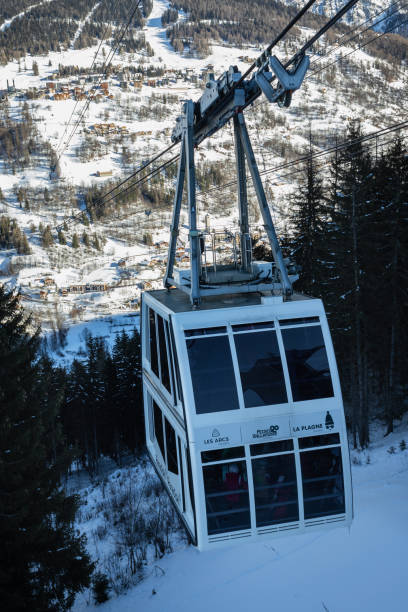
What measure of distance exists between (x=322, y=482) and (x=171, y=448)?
262 centimetres

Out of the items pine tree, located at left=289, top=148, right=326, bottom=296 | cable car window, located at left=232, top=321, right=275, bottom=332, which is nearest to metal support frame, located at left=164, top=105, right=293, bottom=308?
cable car window, located at left=232, top=321, right=275, bottom=332

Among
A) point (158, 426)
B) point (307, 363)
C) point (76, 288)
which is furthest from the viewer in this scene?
point (76, 288)

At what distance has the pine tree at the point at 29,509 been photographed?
11016 mm

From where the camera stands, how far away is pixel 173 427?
727cm

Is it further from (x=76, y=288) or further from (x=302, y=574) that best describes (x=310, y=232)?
(x=76, y=288)

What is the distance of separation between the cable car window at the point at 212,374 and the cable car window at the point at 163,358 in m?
1.18

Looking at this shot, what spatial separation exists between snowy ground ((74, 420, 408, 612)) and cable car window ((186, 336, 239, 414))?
238 inches

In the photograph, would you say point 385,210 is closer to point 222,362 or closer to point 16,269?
point 222,362

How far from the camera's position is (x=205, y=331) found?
20.8 feet

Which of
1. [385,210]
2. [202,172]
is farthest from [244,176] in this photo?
[202,172]

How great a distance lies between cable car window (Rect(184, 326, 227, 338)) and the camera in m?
6.30

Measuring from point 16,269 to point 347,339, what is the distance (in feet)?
360

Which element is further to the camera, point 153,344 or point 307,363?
point 153,344

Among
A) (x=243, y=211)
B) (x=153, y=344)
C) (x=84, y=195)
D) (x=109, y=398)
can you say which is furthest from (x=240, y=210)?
(x=84, y=195)
